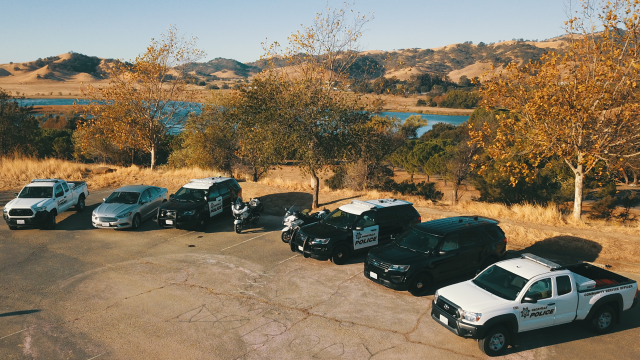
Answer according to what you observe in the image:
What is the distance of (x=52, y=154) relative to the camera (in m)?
48.5

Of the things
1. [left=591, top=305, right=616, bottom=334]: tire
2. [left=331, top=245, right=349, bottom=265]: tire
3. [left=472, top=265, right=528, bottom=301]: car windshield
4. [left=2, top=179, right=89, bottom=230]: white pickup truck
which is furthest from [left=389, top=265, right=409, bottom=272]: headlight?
[left=2, top=179, right=89, bottom=230]: white pickup truck

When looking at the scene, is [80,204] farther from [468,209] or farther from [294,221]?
[468,209]

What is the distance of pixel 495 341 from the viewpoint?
8.24 m

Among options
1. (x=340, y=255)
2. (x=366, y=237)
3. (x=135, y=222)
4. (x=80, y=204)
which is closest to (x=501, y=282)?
(x=366, y=237)

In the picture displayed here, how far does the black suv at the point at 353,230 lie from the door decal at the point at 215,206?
4880 mm

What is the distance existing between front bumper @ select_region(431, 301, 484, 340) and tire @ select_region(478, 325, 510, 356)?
0.76 ft

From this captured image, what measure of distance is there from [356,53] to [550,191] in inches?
678

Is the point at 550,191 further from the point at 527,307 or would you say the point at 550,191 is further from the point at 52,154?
the point at 52,154

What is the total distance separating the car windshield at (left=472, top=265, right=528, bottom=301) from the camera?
863cm

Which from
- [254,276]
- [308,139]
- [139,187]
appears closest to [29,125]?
[139,187]

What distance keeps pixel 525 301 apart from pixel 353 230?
5.74 m

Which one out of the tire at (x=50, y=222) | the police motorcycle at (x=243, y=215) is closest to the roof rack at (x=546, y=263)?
the police motorcycle at (x=243, y=215)

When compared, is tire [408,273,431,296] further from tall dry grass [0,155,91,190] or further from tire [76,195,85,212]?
tall dry grass [0,155,91,190]

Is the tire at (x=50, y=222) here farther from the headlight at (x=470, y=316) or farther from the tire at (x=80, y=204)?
the headlight at (x=470, y=316)
